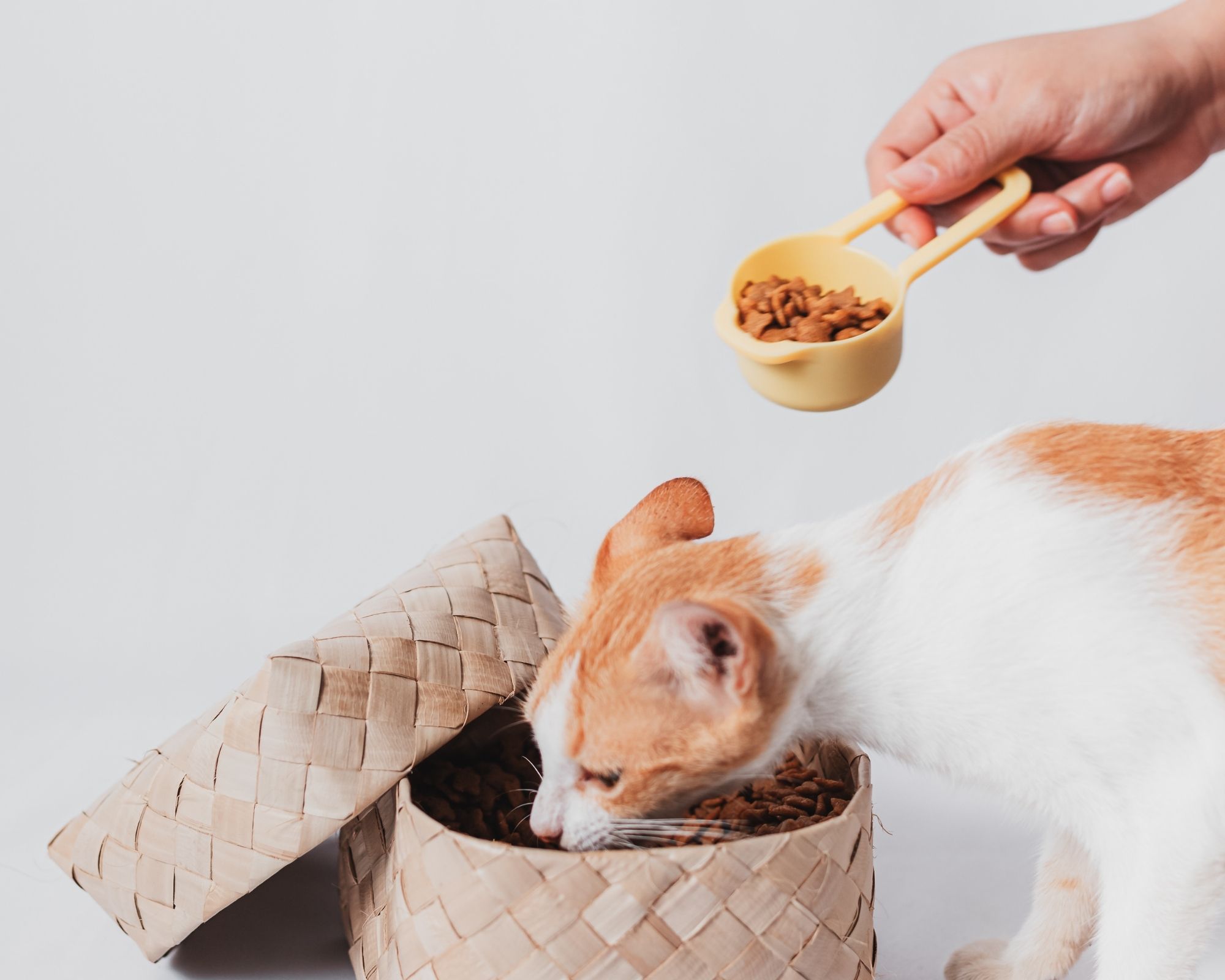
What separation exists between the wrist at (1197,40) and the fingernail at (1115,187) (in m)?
0.24

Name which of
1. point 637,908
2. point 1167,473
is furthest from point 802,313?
point 637,908

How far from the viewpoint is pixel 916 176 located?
143cm

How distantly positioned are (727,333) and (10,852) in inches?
49.3

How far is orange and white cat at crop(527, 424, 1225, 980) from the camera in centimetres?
110

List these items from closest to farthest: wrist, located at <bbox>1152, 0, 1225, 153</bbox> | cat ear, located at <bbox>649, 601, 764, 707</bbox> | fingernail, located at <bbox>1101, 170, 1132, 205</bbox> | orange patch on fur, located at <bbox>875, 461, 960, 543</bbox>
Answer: cat ear, located at <bbox>649, 601, 764, 707</bbox>, orange patch on fur, located at <bbox>875, 461, 960, 543</bbox>, fingernail, located at <bbox>1101, 170, 1132, 205</bbox>, wrist, located at <bbox>1152, 0, 1225, 153</bbox>

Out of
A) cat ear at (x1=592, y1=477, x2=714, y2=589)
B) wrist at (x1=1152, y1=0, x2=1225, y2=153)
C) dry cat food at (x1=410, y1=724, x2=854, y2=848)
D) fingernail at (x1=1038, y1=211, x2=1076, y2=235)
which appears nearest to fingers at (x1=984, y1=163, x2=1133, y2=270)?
fingernail at (x1=1038, y1=211, x2=1076, y2=235)

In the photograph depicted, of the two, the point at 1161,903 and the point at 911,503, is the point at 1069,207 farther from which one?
the point at 1161,903

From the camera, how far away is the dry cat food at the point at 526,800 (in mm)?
1337

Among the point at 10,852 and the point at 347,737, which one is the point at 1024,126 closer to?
the point at 347,737

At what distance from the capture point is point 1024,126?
1.53 meters

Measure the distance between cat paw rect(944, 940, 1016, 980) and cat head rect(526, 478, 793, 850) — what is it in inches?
19.0

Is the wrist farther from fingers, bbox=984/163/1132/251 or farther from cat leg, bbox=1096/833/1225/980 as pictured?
cat leg, bbox=1096/833/1225/980

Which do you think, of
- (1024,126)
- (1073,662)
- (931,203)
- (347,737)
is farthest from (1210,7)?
(347,737)

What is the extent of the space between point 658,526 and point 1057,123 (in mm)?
733
